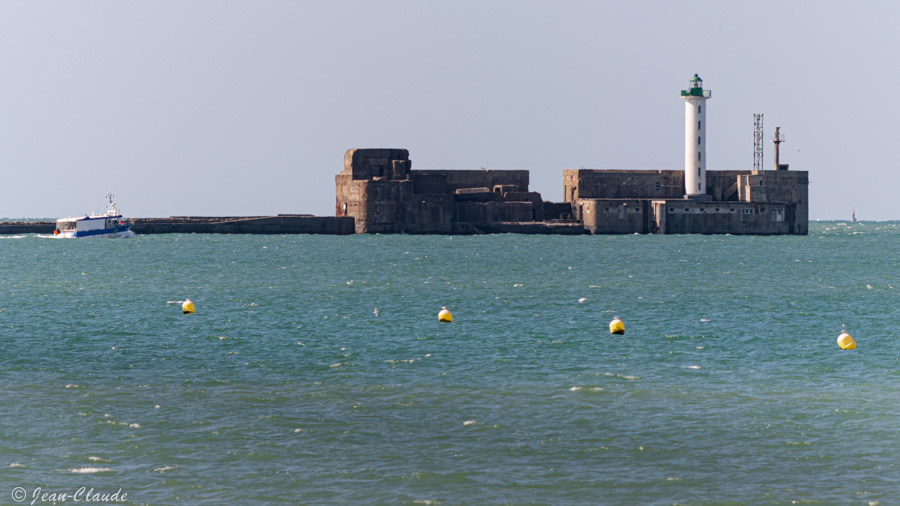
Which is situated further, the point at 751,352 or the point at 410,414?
the point at 751,352

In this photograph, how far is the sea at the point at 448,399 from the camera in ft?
55.2

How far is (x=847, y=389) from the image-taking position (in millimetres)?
24500

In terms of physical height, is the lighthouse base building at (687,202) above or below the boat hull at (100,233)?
above

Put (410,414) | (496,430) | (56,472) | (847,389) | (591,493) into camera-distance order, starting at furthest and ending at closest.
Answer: (847,389), (410,414), (496,430), (56,472), (591,493)

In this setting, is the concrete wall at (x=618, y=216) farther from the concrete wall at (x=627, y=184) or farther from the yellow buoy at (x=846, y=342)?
the yellow buoy at (x=846, y=342)

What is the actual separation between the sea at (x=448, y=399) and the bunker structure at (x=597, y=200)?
255 ft

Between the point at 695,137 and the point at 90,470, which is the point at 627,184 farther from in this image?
the point at 90,470

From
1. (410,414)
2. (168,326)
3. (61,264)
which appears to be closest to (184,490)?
(410,414)

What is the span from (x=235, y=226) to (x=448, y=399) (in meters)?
127

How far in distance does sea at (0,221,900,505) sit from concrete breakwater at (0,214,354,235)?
85.0 m

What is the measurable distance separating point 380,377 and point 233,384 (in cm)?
365

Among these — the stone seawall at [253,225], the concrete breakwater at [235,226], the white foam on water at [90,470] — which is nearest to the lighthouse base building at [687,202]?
the stone seawall at [253,225]

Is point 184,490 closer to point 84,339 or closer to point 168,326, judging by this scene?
point 84,339

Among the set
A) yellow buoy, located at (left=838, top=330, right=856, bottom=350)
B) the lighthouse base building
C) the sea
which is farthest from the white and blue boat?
yellow buoy, located at (left=838, top=330, right=856, bottom=350)
